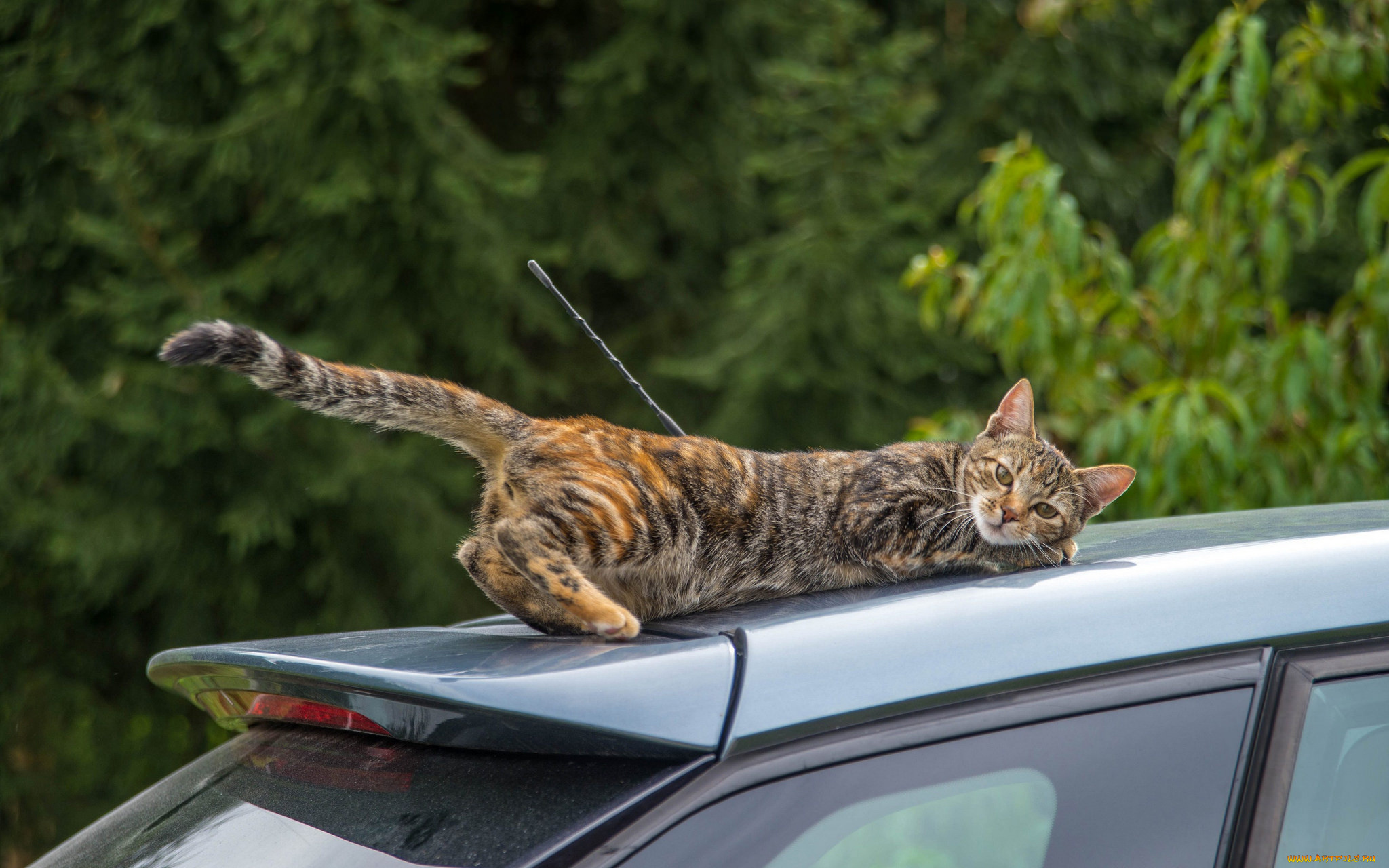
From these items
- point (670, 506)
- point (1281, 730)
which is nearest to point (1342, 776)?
point (1281, 730)

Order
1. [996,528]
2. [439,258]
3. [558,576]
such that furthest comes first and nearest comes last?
1. [439,258]
2. [996,528]
3. [558,576]

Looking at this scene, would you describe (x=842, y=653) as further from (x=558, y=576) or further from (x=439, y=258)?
(x=439, y=258)

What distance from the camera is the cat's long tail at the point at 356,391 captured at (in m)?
2.01

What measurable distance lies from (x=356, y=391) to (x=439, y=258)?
13.8 ft

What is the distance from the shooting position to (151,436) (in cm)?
567

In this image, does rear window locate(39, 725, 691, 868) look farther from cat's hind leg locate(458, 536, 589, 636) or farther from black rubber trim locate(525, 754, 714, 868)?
cat's hind leg locate(458, 536, 589, 636)

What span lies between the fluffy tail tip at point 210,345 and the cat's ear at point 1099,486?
1.70 meters

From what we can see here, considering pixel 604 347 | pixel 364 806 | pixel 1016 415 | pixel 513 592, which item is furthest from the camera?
pixel 1016 415

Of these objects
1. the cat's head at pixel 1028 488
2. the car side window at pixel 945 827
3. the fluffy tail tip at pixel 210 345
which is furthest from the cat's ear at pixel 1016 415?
the fluffy tail tip at pixel 210 345

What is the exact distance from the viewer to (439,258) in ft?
20.4

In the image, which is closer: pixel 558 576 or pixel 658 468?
pixel 558 576

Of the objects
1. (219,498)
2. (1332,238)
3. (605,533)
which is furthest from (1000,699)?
(1332,238)

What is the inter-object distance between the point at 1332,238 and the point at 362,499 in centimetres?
598

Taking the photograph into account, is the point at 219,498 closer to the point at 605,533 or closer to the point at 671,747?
the point at 605,533
